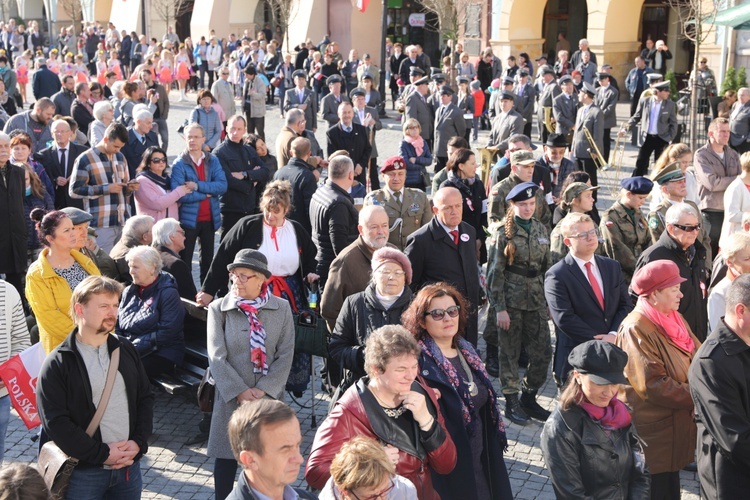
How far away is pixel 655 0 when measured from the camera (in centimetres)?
3023

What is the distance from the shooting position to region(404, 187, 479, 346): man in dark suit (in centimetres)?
724

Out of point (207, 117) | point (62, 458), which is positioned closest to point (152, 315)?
point (62, 458)

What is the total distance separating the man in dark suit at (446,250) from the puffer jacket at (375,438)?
239cm

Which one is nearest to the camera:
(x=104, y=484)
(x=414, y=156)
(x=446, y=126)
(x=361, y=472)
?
(x=361, y=472)

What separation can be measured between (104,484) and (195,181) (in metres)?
5.35

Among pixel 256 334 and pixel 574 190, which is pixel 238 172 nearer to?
pixel 574 190

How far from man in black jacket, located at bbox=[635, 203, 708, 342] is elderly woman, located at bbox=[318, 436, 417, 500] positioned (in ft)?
12.5

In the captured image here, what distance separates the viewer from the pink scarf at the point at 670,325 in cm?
573

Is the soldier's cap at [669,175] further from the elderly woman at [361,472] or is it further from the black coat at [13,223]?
the black coat at [13,223]

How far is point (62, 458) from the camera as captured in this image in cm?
500

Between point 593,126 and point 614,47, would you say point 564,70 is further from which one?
point 593,126

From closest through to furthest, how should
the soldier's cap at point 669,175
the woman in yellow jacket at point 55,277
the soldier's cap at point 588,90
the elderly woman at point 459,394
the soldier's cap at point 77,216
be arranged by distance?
the elderly woman at point 459,394 → the woman in yellow jacket at point 55,277 → the soldier's cap at point 77,216 → the soldier's cap at point 669,175 → the soldier's cap at point 588,90

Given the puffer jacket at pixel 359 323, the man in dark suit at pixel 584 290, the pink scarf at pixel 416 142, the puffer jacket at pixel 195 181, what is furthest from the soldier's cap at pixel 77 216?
the pink scarf at pixel 416 142

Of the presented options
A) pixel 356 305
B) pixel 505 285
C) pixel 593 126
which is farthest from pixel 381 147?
pixel 356 305
